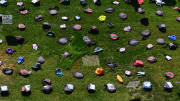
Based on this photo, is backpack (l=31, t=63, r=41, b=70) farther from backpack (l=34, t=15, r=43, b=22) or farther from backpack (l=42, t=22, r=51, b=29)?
backpack (l=34, t=15, r=43, b=22)

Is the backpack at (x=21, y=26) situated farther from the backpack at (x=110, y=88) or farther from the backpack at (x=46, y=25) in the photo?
the backpack at (x=110, y=88)

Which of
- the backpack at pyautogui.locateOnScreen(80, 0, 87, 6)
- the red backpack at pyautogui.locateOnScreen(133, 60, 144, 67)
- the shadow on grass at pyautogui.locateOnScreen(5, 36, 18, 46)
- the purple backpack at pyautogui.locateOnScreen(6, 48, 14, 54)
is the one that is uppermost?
the backpack at pyautogui.locateOnScreen(80, 0, 87, 6)

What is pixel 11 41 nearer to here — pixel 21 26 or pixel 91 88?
pixel 21 26

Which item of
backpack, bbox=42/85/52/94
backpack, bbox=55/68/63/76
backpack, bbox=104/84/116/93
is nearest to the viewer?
backpack, bbox=42/85/52/94

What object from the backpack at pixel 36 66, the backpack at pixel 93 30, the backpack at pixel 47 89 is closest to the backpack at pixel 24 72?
the backpack at pixel 36 66

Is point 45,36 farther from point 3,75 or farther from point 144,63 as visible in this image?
point 144,63

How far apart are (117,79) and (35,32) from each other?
24.2 ft

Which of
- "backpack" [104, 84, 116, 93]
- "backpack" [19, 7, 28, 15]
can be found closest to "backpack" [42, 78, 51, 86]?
"backpack" [104, 84, 116, 93]

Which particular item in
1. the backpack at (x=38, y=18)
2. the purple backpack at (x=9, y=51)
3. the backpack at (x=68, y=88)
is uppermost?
the backpack at (x=38, y=18)

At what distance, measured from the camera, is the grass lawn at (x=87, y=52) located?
20.2m

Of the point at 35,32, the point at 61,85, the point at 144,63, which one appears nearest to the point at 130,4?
the point at 144,63

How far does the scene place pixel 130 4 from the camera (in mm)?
26781

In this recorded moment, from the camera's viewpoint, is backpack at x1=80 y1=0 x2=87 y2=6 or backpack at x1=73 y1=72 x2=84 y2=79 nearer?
backpack at x1=73 y1=72 x2=84 y2=79

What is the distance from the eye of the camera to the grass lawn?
66.2 ft
